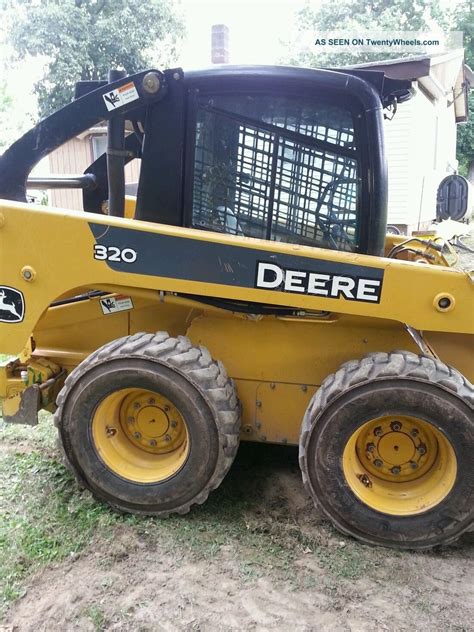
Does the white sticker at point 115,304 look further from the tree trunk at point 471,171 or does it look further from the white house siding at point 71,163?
the tree trunk at point 471,171

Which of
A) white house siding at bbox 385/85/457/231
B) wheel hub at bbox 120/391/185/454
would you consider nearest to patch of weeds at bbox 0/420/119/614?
wheel hub at bbox 120/391/185/454

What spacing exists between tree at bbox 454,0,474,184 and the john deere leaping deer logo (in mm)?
26662

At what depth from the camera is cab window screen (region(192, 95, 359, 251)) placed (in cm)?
291

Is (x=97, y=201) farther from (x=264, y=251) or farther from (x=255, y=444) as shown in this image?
(x=255, y=444)

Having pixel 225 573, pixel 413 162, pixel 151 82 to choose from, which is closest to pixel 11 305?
pixel 151 82

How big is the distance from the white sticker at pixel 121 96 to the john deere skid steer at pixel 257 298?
0.04ft

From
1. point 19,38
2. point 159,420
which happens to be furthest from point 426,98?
point 159,420

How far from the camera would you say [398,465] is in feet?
9.71

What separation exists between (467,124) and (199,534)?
2748cm

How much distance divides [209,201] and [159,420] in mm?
1235

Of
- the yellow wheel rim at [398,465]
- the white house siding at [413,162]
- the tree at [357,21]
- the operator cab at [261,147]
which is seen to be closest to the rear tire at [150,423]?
the yellow wheel rim at [398,465]

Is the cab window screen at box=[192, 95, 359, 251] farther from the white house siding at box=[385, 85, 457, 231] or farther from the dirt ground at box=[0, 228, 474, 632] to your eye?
the white house siding at box=[385, 85, 457, 231]

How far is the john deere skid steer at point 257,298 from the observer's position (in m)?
2.81

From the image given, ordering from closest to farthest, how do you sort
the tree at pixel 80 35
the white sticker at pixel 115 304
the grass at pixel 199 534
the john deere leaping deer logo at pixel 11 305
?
the grass at pixel 199 534, the john deere leaping deer logo at pixel 11 305, the white sticker at pixel 115 304, the tree at pixel 80 35
